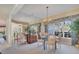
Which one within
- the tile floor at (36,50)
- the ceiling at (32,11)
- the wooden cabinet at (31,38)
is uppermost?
the ceiling at (32,11)

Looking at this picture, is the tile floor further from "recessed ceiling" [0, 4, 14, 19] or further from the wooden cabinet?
"recessed ceiling" [0, 4, 14, 19]

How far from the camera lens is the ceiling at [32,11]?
8.91 feet

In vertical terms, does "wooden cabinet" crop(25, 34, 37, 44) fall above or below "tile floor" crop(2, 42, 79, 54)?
above

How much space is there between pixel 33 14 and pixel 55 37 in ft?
2.01

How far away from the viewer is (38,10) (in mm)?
2754

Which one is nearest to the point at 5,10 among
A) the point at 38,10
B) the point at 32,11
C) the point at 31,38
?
the point at 32,11

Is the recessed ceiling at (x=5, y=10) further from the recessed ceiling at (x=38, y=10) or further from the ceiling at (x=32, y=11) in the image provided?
the recessed ceiling at (x=38, y=10)

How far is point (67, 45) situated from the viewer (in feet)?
8.91

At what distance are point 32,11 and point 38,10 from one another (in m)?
0.12

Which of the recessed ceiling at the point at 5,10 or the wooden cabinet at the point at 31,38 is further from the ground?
the recessed ceiling at the point at 5,10

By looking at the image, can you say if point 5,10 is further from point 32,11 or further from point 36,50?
point 36,50

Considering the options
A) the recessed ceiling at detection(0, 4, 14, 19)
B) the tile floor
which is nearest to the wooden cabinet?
the tile floor

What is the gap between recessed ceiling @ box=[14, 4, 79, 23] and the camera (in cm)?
273

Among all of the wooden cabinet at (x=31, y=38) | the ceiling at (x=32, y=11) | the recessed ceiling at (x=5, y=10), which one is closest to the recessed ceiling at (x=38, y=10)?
the ceiling at (x=32, y=11)
